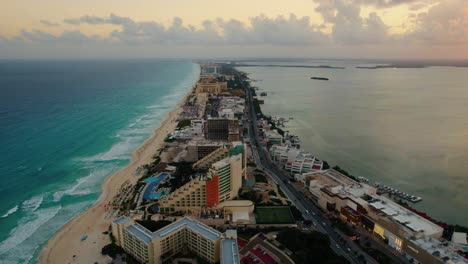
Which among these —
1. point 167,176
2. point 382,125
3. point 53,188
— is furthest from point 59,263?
point 382,125

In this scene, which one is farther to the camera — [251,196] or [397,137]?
[397,137]

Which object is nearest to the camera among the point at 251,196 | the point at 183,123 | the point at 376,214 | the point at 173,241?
the point at 173,241

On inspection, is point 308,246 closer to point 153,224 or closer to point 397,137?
point 153,224

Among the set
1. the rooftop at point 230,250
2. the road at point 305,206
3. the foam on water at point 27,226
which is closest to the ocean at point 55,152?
the foam on water at point 27,226

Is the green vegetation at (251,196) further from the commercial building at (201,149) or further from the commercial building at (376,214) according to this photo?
the commercial building at (201,149)

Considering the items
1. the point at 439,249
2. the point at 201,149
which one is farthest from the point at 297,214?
the point at 201,149

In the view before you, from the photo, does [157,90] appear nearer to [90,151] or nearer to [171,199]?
[90,151]

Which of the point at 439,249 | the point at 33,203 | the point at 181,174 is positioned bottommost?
the point at 33,203

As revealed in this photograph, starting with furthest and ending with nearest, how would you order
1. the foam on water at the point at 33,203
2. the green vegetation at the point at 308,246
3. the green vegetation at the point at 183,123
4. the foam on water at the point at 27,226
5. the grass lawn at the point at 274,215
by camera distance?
the green vegetation at the point at 183,123 < the foam on water at the point at 33,203 < the grass lawn at the point at 274,215 < the foam on water at the point at 27,226 < the green vegetation at the point at 308,246
